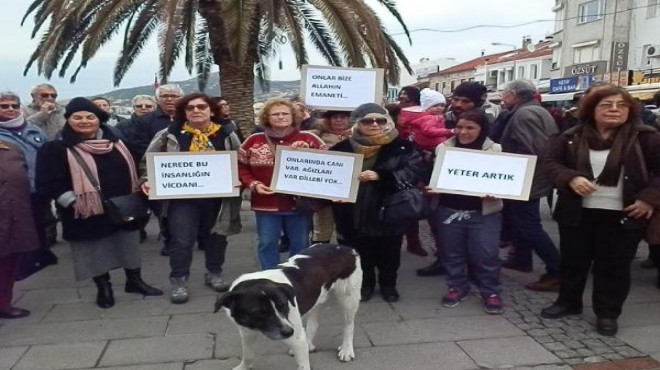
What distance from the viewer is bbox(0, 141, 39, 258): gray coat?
13.6ft

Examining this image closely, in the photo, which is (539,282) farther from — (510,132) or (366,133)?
(366,133)

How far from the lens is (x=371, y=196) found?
4.37m

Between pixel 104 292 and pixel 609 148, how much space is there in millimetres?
4427

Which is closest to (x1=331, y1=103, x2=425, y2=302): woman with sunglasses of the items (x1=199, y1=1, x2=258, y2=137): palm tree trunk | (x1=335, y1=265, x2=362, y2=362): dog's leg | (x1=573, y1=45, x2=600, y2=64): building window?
(x1=335, y1=265, x2=362, y2=362): dog's leg

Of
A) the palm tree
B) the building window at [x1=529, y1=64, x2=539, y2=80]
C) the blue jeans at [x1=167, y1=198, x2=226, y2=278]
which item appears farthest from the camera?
the building window at [x1=529, y1=64, x2=539, y2=80]

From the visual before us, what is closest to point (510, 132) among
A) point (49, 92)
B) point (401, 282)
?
point (401, 282)

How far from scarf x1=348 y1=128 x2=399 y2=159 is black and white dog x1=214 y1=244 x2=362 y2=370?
3.29ft

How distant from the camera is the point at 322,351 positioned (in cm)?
370

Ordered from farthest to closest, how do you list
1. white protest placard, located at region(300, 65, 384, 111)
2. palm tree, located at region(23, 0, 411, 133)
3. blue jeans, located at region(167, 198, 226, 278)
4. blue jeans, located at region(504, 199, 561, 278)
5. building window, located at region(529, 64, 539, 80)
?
1. building window, located at region(529, 64, 539, 80)
2. palm tree, located at region(23, 0, 411, 133)
3. white protest placard, located at region(300, 65, 384, 111)
4. blue jeans, located at region(504, 199, 561, 278)
5. blue jeans, located at region(167, 198, 226, 278)

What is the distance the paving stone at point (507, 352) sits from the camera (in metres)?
3.49

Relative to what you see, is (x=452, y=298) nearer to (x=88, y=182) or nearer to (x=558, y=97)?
(x=88, y=182)

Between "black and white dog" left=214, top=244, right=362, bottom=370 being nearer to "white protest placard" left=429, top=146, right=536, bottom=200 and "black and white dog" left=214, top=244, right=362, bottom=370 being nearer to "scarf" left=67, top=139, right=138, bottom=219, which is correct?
"white protest placard" left=429, top=146, right=536, bottom=200

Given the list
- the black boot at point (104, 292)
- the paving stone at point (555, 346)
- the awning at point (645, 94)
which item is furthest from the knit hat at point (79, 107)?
the awning at point (645, 94)

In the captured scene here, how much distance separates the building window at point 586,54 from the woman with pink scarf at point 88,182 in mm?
38046
